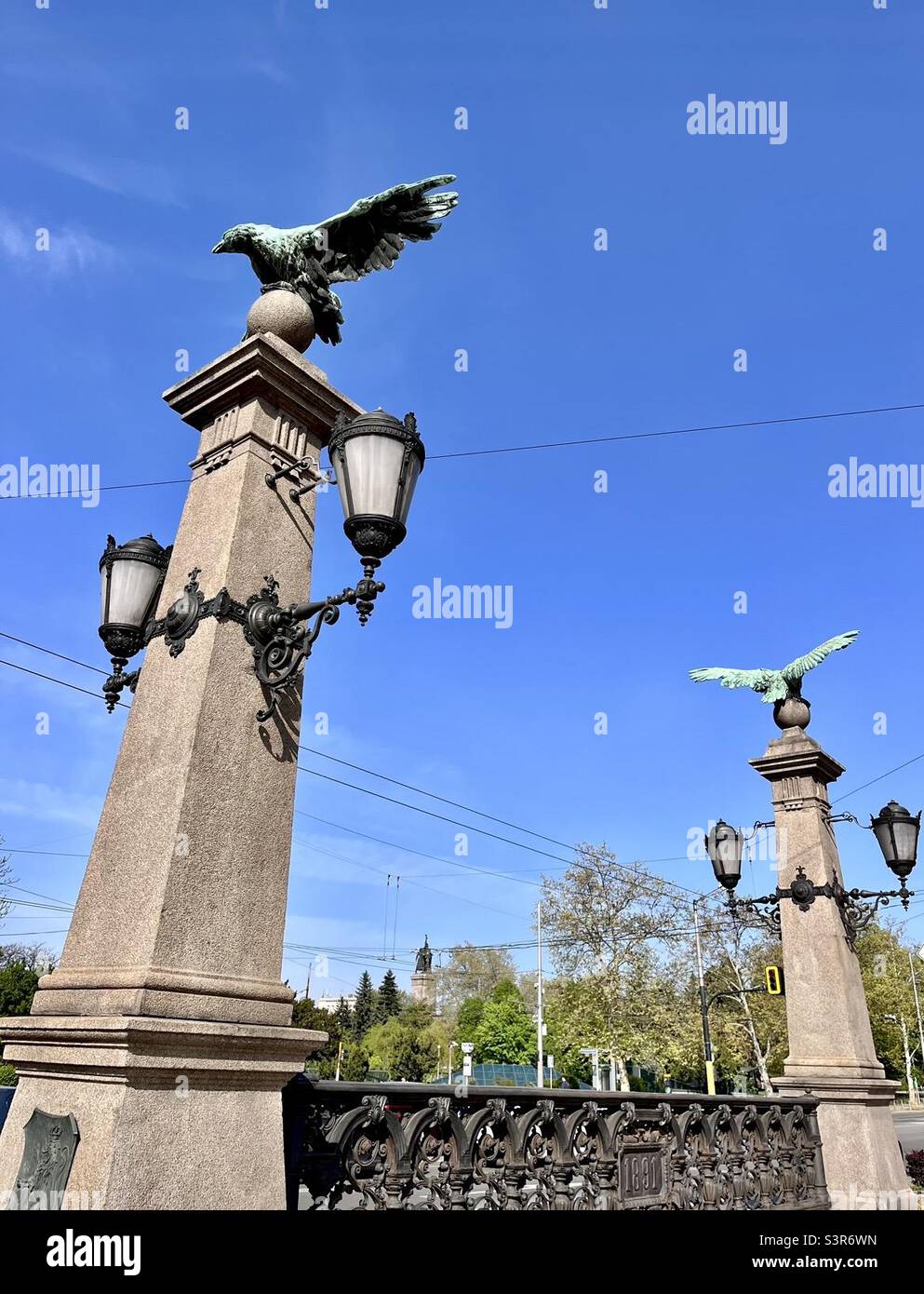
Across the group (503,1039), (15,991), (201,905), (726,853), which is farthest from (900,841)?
(503,1039)

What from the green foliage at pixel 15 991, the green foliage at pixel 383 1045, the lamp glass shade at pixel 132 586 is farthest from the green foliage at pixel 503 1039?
the lamp glass shade at pixel 132 586

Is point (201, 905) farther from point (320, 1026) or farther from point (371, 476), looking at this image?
point (320, 1026)

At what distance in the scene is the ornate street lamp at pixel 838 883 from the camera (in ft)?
27.9

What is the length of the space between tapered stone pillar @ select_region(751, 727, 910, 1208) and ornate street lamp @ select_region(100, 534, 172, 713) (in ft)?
23.8

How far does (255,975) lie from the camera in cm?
374

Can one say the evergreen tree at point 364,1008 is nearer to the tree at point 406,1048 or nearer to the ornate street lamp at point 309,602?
the tree at point 406,1048

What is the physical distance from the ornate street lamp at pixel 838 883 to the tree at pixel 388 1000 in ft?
263

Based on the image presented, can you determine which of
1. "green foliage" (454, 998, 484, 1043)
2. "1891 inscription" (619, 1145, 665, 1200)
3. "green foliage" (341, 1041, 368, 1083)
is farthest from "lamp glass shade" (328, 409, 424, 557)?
"green foliage" (454, 998, 484, 1043)

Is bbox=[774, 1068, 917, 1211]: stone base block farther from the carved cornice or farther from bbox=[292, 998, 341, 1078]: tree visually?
bbox=[292, 998, 341, 1078]: tree
